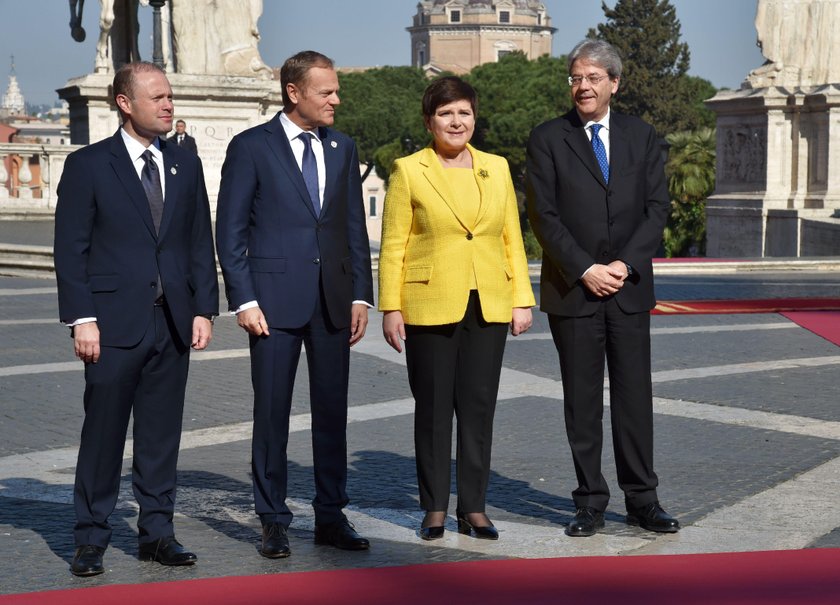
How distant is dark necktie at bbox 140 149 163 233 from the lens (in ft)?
18.4

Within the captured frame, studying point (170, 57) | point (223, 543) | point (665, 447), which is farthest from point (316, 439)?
point (170, 57)

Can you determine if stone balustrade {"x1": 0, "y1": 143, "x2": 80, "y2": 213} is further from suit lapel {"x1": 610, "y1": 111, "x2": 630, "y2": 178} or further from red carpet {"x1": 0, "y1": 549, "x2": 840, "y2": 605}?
red carpet {"x1": 0, "y1": 549, "x2": 840, "y2": 605}

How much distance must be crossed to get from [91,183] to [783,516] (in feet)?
9.92

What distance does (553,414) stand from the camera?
9.03 metres

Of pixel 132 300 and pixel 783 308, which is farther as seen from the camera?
pixel 783 308

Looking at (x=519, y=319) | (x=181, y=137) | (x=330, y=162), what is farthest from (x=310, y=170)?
(x=181, y=137)

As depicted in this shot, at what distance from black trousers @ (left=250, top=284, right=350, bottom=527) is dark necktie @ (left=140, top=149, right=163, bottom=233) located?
2.02ft

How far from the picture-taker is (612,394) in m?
6.28

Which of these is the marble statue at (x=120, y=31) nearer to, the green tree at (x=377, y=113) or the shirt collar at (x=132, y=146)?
the shirt collar at (x=132, y=146)

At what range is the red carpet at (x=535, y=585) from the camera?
16.4ft

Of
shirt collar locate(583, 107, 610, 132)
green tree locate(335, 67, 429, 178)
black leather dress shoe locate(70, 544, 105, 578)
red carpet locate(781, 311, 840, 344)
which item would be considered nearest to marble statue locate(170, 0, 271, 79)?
red carpet locate(781, 311, 840, 344)

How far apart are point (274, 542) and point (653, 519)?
1493mm

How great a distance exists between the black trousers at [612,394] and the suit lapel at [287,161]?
1.14 meters

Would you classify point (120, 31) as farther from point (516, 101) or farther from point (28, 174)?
point (516, 101)
